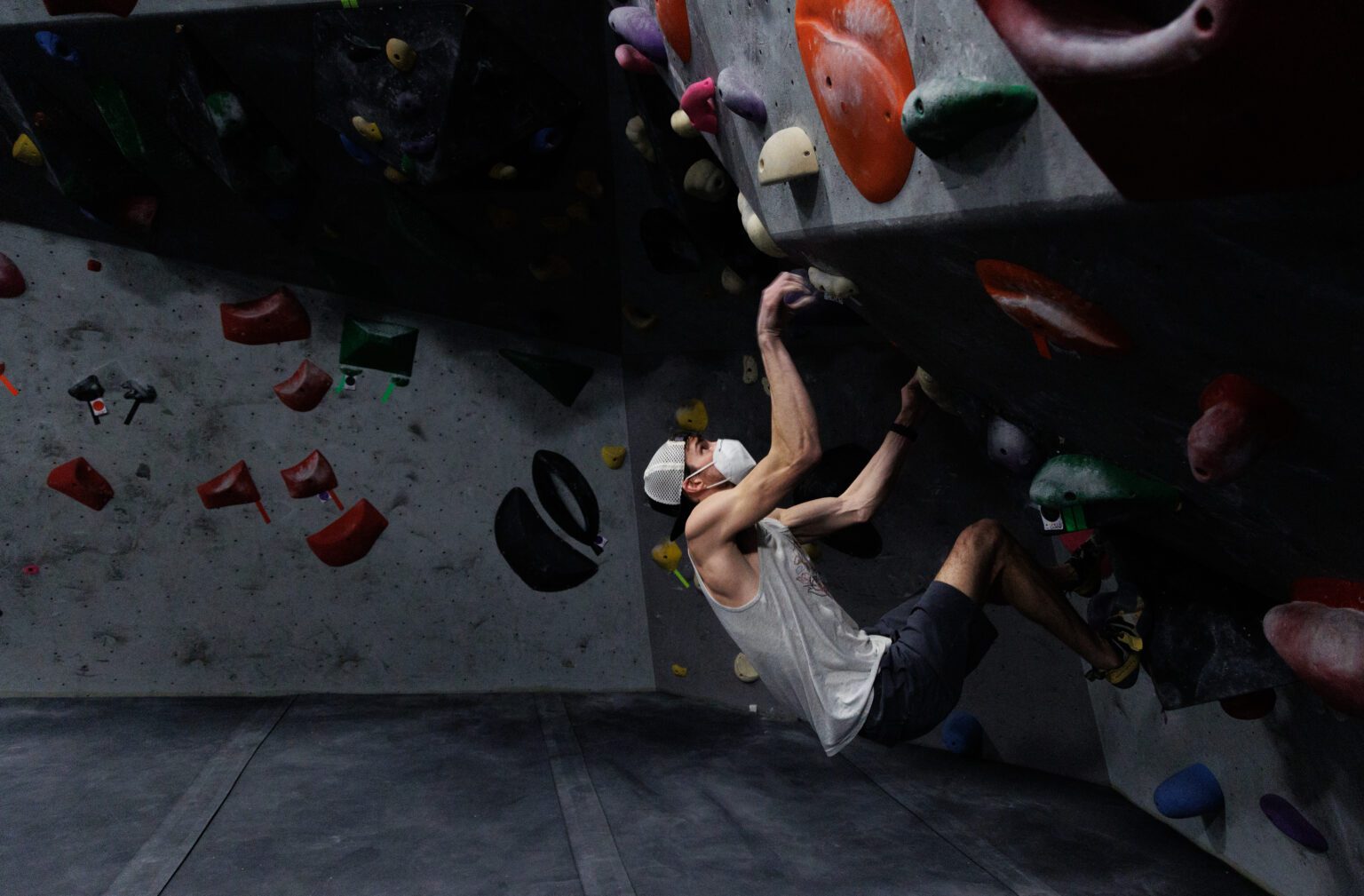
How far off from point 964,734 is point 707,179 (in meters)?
1.83

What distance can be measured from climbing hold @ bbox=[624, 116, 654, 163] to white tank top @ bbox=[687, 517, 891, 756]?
1254 mm

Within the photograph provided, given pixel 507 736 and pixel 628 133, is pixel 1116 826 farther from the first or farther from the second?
pixel 628 133

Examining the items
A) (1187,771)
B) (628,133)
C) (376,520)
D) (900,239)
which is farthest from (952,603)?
(376,520)

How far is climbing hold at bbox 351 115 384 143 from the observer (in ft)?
10.2

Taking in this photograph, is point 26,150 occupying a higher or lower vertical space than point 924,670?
higher

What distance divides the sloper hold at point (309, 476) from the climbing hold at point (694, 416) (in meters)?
1.32

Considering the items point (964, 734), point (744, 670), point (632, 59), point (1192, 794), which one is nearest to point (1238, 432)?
point (632, 59)

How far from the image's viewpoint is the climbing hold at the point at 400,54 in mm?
2895

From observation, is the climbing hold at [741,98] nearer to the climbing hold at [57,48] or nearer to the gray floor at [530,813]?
the gray floor at [530,813]

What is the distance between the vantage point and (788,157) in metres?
1.76

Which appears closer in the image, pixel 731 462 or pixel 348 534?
pixel 731 462

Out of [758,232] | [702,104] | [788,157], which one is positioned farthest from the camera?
[758,232]

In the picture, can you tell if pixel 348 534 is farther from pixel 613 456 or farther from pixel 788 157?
pixel 788 157

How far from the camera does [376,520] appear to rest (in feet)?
13.7
